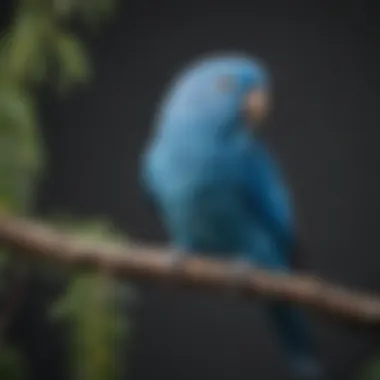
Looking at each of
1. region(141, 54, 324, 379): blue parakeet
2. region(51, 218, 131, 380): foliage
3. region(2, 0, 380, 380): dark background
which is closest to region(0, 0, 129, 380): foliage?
region(51, 218, 131, 380): foliage

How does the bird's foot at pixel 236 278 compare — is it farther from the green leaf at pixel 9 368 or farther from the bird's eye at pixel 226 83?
the green leaf at pixel 9 368

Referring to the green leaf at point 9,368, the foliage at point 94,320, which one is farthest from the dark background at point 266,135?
the foliage at point 94,320

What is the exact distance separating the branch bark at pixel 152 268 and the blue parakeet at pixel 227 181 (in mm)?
135

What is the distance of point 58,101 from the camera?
1574mm

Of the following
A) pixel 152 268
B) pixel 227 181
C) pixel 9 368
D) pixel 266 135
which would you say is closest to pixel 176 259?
pixel 152 268

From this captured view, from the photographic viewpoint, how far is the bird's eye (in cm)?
117

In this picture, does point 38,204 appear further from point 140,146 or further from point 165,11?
point 165,11

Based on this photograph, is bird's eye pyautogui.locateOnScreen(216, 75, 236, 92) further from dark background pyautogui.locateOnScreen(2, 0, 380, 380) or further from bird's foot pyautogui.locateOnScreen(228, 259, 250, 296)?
dark background pyautogui.locateOnScreen(2, 0, 380, 380)

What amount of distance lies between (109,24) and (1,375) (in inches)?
22.6

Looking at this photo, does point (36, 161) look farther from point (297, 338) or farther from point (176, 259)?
point (297, 338)

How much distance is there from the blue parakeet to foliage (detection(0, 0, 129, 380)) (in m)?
0.10

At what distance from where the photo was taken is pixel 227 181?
1167 millimetres

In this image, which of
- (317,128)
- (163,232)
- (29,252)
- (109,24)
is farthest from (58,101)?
(29,252)

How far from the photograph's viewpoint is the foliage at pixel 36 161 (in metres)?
1.07
